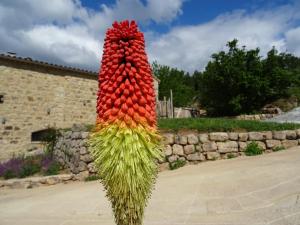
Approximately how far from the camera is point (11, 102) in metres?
15.9

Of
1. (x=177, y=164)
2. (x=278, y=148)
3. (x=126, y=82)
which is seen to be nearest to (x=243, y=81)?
(x=278, y=148)

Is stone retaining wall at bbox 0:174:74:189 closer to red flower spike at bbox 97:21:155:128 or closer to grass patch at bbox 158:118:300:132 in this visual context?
grass patch at bbox 158:118:300:132

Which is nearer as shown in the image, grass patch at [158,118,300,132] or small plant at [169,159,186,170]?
small plant at [169,159,186,170]

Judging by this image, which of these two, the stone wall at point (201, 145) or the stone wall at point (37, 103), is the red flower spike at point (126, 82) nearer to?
the stone wall at point (201, 145)

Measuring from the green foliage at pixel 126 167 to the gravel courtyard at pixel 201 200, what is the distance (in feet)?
14.1

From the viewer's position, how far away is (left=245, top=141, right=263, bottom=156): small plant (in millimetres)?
11891

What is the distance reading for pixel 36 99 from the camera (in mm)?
16953

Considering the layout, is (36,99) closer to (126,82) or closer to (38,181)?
(38,181)

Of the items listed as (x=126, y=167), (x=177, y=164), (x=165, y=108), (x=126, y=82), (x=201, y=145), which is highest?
(x=165, y=108)

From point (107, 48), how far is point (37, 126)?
15515 millimetres

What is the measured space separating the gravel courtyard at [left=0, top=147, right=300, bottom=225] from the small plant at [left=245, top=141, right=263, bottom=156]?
1.07 meters

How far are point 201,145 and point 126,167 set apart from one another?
1006 cm

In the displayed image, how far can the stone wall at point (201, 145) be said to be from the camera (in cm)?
1166

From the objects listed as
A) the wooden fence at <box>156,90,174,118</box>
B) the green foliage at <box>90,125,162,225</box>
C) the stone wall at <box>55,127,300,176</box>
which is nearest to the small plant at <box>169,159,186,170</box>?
the stone wall at <box>55,127,300,176</box>
